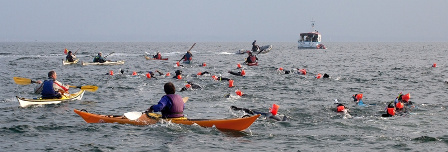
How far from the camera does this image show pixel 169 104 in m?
15.5

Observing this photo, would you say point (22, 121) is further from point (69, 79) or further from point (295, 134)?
point (69, 79)

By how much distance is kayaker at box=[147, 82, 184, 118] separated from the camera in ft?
49.4

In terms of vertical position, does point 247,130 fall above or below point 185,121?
below

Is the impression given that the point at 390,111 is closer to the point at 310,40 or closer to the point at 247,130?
the point at 247,130

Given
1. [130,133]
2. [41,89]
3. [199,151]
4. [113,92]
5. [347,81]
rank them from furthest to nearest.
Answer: [347,81]
[113,92]
[41,89]
[130,133]
[199,151]

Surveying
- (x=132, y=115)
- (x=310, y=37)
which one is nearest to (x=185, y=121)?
(x=132, y=115)

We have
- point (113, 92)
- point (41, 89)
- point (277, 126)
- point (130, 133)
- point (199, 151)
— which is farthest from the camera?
point (113, 92)

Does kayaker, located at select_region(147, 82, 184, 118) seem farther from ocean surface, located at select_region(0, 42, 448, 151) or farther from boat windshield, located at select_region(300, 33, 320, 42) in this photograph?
boat windshield, located at select_region(300, 33, 320, 42)

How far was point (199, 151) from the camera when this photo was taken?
13.8 metres

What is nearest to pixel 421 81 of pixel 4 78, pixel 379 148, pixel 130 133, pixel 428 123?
pixel 428 123

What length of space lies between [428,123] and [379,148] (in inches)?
188

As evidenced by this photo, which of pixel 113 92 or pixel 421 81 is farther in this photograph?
pixel 421 81

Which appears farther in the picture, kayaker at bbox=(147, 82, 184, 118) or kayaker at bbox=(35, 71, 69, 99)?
kayaker at bbox=(35, 71, 69, 99)

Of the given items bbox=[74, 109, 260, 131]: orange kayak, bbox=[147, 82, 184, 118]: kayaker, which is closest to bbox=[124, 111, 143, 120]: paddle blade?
bbox=[74, 109, 260, 131]: orange kayak
